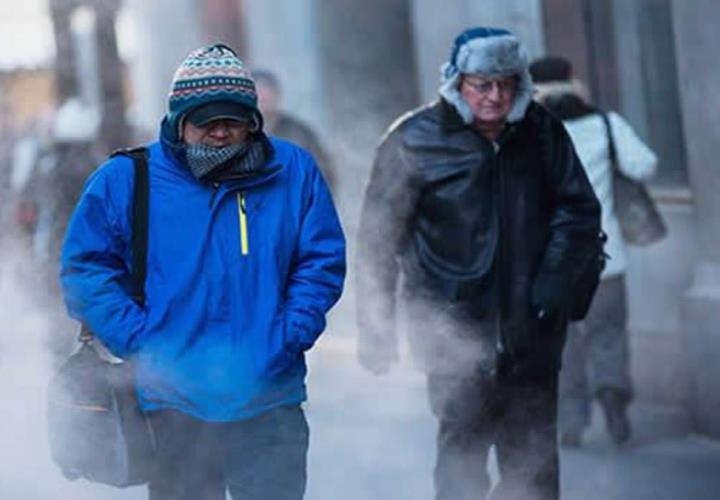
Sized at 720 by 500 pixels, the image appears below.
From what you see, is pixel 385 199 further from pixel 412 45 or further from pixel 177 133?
pixel 412 45

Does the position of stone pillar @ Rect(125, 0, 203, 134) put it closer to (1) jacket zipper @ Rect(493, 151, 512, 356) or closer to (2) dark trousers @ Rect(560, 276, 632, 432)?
(2) dark trousers @ Rect(560, 276, 632, 432)

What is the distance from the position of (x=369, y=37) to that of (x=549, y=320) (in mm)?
8157

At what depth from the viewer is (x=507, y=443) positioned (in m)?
6.43

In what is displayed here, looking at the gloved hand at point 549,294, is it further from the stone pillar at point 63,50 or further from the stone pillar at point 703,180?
the stone pillar at point 63,50

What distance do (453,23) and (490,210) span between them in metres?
5.79

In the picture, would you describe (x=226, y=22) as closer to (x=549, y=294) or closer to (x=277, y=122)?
(x=277, y=122)

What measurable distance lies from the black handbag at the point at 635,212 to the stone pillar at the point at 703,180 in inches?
11.9

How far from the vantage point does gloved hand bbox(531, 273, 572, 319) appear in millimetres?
6254

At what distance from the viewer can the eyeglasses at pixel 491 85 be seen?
6238 mm

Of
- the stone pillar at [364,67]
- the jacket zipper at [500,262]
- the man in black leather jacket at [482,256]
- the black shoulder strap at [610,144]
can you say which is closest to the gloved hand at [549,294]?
the man in black leather jacket at [482,256]

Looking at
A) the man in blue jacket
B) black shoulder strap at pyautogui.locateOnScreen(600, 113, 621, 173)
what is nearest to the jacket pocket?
the man in blue jacket

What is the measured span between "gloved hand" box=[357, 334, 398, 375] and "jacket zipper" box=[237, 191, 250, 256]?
4.89 ft

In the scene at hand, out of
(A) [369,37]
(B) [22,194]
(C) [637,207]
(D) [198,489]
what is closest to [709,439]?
(C) [637,207]

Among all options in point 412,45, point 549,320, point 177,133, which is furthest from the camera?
point 412,45
